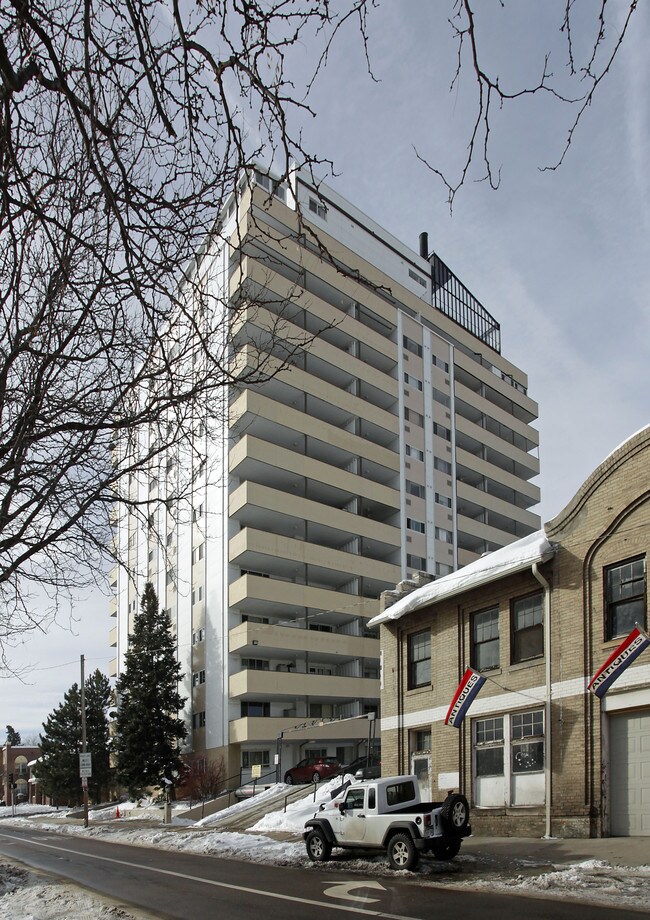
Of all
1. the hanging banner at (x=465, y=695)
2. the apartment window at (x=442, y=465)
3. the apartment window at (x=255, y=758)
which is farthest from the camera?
the apartment window at (x=442, y=465)

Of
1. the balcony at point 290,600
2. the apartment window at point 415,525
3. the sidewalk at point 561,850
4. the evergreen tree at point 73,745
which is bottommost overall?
the evergreen tree at point 73,745

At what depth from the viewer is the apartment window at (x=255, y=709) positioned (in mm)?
47156

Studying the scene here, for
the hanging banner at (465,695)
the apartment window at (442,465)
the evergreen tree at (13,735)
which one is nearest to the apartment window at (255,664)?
the apartment window at (442,465)

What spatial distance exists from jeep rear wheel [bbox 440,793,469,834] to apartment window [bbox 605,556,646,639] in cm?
485

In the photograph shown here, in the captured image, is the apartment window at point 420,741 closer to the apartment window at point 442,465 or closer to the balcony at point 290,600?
the balcony at point 290,600

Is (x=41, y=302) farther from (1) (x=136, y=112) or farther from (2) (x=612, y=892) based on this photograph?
(2) (x=612, y=892)

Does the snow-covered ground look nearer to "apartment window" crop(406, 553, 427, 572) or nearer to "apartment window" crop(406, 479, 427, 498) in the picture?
"apartment window" crop(406, 553, 427, 572)

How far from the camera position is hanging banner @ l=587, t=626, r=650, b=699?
54.3 ft

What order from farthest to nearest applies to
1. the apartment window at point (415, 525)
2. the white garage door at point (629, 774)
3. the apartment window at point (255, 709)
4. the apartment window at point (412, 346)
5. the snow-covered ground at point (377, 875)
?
1. the apartment window at point (412, 346)
2. the apartment window at point (415, 525)
3. the apartment window at point (255, 709)
4. the white garage door at point (629, 774)
5. the snow-covered ground at point (377, 875)

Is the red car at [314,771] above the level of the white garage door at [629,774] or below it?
below

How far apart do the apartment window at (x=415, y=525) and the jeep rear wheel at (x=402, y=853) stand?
138ft

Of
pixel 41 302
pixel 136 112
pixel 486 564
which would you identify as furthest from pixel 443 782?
pixel 136 112

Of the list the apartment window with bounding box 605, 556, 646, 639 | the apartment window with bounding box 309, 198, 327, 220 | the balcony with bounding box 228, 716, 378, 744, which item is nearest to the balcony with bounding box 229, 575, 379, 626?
the balcony with bounding box 228, 716, 378, 744

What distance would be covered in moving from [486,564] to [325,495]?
32876 mm
